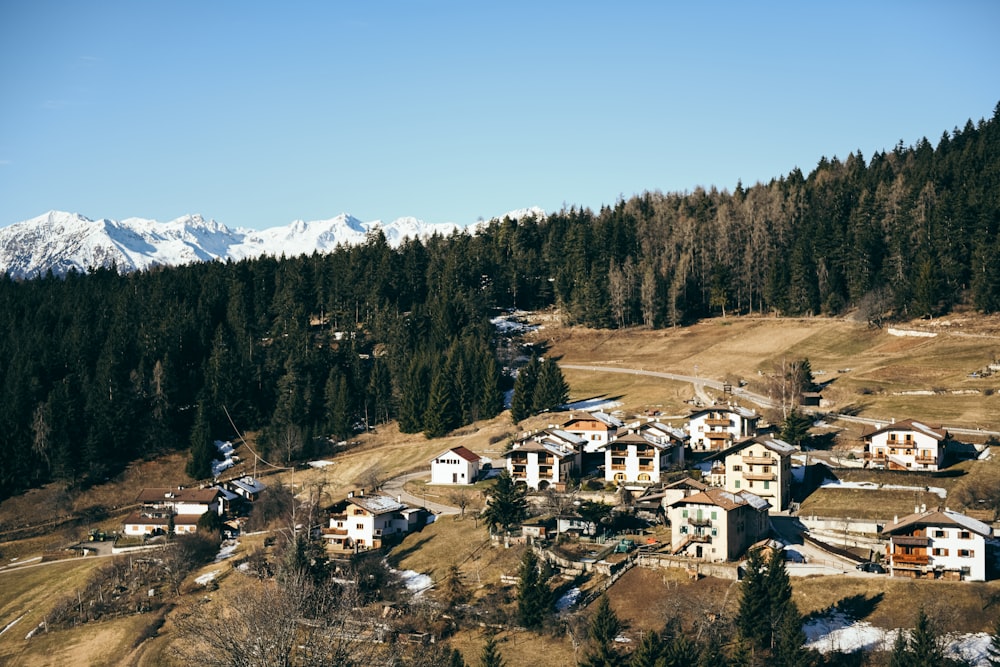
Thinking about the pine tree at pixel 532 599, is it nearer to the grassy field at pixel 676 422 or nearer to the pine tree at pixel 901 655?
the grassy field at pixel 676 422

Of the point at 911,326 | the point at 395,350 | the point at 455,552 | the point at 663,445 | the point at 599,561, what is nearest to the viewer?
the point at 599,561

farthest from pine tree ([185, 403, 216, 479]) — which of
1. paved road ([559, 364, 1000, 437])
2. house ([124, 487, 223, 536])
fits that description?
paved road ([559, 364, 1000, 437])

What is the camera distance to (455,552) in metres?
58.9

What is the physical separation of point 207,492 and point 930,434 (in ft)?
186

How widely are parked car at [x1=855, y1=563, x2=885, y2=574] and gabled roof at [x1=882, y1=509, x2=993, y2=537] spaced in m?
2.06

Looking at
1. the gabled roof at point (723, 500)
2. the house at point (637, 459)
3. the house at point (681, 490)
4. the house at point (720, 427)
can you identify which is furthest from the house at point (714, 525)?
the house at point (720, 427)

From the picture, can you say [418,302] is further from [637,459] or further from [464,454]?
[637,459]

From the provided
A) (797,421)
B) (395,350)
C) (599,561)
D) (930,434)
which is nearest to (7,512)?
(395,350)

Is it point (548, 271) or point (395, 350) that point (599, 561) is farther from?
point (548, 271)

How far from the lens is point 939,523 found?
4803 cm

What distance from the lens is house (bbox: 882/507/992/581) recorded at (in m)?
47.3

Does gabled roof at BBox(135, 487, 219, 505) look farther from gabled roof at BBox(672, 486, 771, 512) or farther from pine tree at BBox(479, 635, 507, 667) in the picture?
gabled roof at BBox(672, 486, 771, 512)

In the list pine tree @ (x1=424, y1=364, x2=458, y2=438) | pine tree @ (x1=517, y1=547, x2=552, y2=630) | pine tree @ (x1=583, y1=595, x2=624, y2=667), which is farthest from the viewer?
pine tree @ (x1=424, y1=364, x2=458, y2=438)

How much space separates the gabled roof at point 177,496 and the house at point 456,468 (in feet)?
62.6
